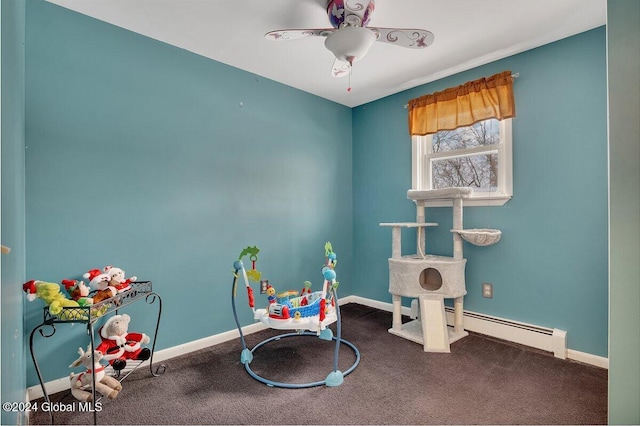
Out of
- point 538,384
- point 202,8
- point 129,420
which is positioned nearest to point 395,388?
point 538,384

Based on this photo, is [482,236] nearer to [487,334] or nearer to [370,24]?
[487,334]

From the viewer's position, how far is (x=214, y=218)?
255cm

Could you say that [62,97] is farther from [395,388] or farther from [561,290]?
[561,290]

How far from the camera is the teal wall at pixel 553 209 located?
84.9 inches

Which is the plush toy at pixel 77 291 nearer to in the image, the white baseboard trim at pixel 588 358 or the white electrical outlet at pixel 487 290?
the white electrical outlet at pixel 487 290

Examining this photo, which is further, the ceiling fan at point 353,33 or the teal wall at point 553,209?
the teal wall at point 553,209

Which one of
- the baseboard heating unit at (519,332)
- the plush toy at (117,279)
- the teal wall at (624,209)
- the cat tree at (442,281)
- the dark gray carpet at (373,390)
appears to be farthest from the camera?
the cat tree at (442,281)

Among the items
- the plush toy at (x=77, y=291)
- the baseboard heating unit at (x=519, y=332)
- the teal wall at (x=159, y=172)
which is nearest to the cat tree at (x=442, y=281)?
the baseboard heating unit at (x=519, y=332)

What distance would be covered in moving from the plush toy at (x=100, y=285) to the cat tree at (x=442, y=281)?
6.86ft

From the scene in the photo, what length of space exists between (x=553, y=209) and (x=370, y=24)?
6.29 feet

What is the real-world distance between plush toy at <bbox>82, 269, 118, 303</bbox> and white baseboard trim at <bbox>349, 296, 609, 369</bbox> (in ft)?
8.78

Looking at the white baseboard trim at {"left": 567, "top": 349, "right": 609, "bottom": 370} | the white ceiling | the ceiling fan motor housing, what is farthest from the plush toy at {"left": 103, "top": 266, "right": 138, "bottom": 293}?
the white baseboard trim at {"left": 567, "top": 349, "right": 609, "bottom": 370}

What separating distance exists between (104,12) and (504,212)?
128 inches

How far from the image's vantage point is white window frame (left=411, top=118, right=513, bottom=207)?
257cm
